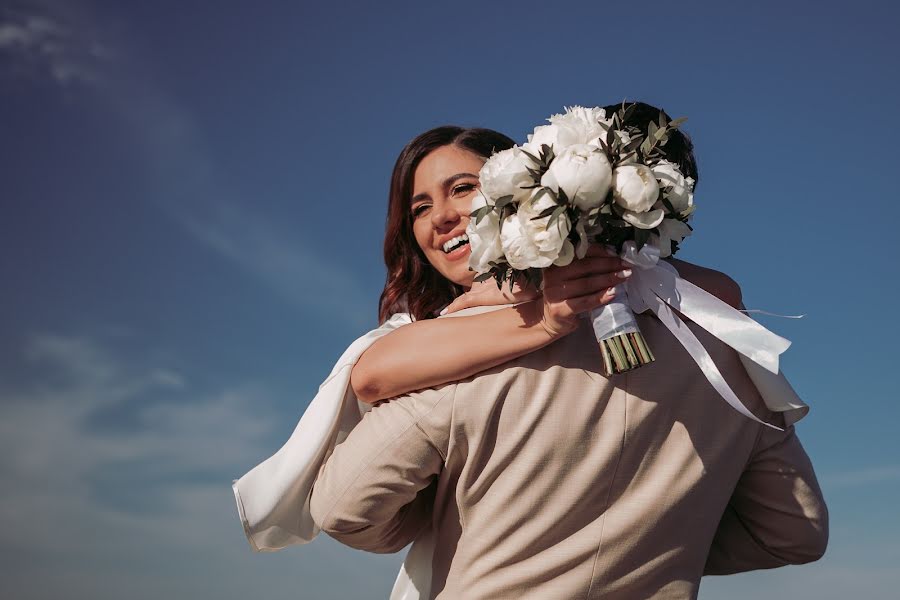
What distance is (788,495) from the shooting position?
3.65 metres

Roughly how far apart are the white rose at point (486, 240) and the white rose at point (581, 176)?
22 cm

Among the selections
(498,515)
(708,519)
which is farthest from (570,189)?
(708,519)

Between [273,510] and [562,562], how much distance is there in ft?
3.68

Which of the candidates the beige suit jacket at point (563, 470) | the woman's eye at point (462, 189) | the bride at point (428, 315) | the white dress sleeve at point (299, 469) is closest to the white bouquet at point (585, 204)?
the bride at point (428, 315)

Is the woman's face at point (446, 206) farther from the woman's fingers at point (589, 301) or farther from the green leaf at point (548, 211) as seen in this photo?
the green leaf at point (548, 211)

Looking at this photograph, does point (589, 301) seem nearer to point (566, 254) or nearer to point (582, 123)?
point (566, 254)

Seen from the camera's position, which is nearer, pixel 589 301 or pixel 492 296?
pixel 589 301

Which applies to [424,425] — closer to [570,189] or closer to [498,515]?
[498,515]

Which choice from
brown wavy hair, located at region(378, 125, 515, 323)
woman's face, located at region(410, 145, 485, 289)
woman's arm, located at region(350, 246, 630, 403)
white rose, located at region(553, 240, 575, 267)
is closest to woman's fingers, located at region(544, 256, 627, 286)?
woman's arm, located at region(350, 246, 630, 403)

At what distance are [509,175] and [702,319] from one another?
2.86 feet

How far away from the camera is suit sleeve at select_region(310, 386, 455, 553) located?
123 inches

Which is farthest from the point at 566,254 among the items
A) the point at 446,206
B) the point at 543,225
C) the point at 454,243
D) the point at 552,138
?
the point at 446,206

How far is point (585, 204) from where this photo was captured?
2762 mm

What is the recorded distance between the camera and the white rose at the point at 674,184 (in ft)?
9.34
